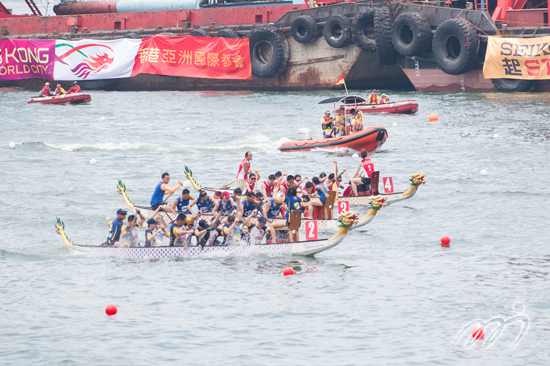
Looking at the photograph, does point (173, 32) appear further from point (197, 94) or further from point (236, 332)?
point (236, 332)

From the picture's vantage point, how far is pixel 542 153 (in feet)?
98.1

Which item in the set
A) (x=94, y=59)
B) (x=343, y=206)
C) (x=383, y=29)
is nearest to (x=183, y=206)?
(x=343, y=206)

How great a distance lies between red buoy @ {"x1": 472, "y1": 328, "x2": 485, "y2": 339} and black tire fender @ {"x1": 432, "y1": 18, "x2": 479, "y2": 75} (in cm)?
3240

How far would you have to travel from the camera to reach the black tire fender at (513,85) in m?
42.7

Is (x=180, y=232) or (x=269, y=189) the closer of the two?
(x=180, y=232)

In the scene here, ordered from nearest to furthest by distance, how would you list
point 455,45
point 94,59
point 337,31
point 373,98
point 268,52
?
point 373,98, point 455,45, point 337,31, point 268,52, point 94,59

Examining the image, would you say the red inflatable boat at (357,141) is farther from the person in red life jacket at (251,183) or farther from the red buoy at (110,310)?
the red buoy at (110,310)

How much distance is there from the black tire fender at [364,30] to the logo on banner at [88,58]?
2025cm

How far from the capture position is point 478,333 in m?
13.2

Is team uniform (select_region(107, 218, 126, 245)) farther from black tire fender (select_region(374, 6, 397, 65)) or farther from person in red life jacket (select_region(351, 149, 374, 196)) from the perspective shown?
black tire fender (select_region(374, 6, 397, 65))

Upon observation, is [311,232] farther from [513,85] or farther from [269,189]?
[513,85]

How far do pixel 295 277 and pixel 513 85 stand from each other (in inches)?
1243

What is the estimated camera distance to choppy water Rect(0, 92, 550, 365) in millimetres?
13008

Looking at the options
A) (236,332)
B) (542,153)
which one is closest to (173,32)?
(542,153)
